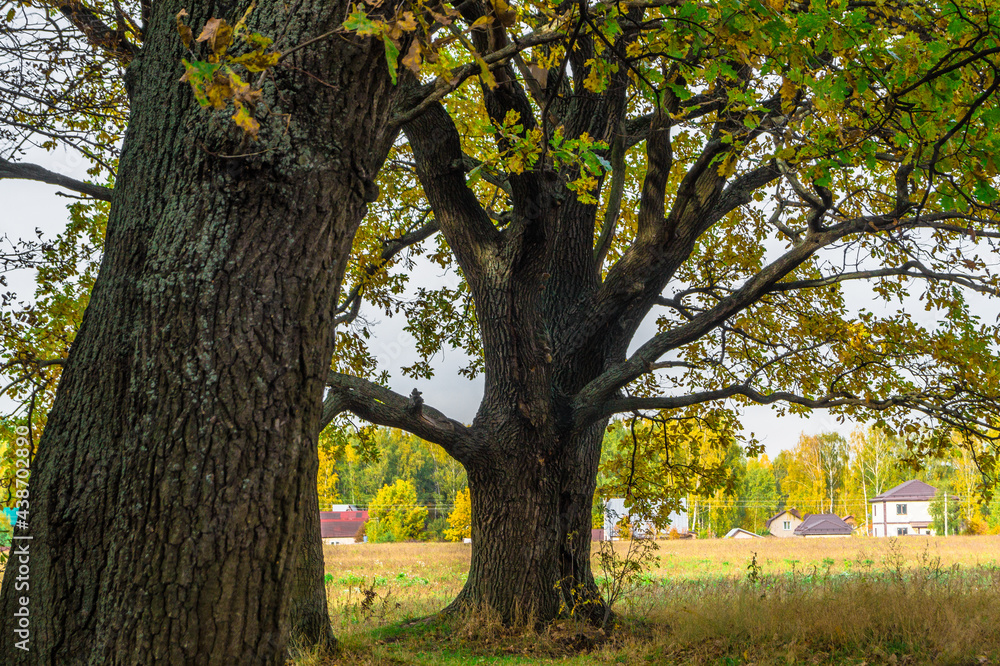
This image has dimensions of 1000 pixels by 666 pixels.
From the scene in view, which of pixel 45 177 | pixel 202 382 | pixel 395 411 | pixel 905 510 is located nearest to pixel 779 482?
pixel 905 510

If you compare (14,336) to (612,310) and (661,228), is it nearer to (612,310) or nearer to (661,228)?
(612,310)

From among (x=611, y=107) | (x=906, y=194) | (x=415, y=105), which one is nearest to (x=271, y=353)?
(x=415, y=105)

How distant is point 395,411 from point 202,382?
590 centimetres

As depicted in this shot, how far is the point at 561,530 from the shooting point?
351 inches

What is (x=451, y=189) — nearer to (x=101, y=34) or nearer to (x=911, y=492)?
(x=101, y=34)

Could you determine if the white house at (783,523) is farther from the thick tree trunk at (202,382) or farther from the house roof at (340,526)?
the thick tree trunk at (202,382)

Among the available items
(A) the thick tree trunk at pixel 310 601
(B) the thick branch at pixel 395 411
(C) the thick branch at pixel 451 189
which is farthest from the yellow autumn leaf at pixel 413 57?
(B) the thick branch at pixel 395 411

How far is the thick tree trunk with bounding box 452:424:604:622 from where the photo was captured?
340 inches

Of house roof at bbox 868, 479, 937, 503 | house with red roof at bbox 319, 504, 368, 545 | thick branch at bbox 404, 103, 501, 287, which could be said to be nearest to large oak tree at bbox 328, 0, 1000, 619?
thick branch at bbox 404, 103, 501, 287

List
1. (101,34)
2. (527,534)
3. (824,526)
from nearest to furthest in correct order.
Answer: (101,34) < (527,534) < (824,526)

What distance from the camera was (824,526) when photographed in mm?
64312

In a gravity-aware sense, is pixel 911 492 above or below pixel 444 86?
below

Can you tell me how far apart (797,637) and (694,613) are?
1297 mm

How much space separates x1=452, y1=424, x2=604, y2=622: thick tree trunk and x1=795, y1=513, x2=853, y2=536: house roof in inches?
2451
